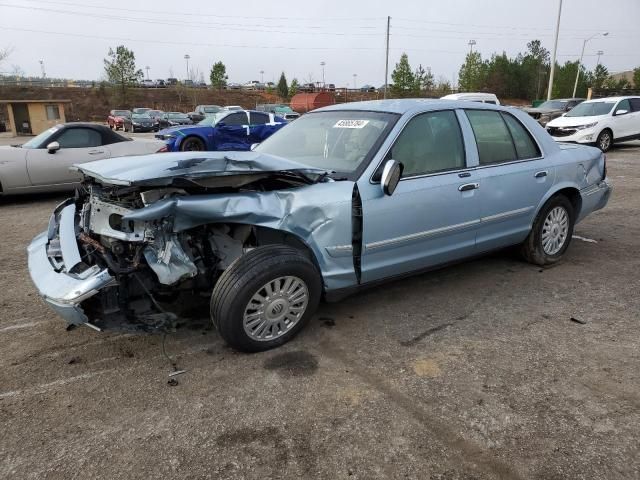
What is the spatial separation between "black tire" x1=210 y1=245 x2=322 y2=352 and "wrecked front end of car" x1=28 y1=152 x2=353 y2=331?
0.19 meters

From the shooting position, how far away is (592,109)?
14.8 meters

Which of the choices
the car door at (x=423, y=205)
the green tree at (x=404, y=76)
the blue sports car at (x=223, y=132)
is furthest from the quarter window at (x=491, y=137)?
the green tree at (x=404, y=76)

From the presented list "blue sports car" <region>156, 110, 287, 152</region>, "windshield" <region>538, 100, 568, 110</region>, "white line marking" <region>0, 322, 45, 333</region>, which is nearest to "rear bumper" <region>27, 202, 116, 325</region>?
"white line marking" <region>0, 322, 45, 333</region>

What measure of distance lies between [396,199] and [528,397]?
5.06 ft

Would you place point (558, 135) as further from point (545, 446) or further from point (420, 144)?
point (545, 446)

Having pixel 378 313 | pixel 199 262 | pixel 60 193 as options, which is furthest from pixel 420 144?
pixel 60 193

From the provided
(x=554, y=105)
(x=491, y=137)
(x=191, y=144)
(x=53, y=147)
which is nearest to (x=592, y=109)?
(x=554, y=105)

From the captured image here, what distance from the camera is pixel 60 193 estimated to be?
29.5 ft

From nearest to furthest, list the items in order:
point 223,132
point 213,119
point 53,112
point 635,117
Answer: point 223,132 < point 213,119 < point 635,117 < point 53,112

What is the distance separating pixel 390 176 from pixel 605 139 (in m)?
14.0

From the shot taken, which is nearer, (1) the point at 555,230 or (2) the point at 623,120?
(1) the point at 555,230

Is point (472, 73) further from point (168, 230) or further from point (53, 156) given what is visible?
point (168, 230)

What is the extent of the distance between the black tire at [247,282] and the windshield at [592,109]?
47.7 feet

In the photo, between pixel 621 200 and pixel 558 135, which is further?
pixel 558 135
